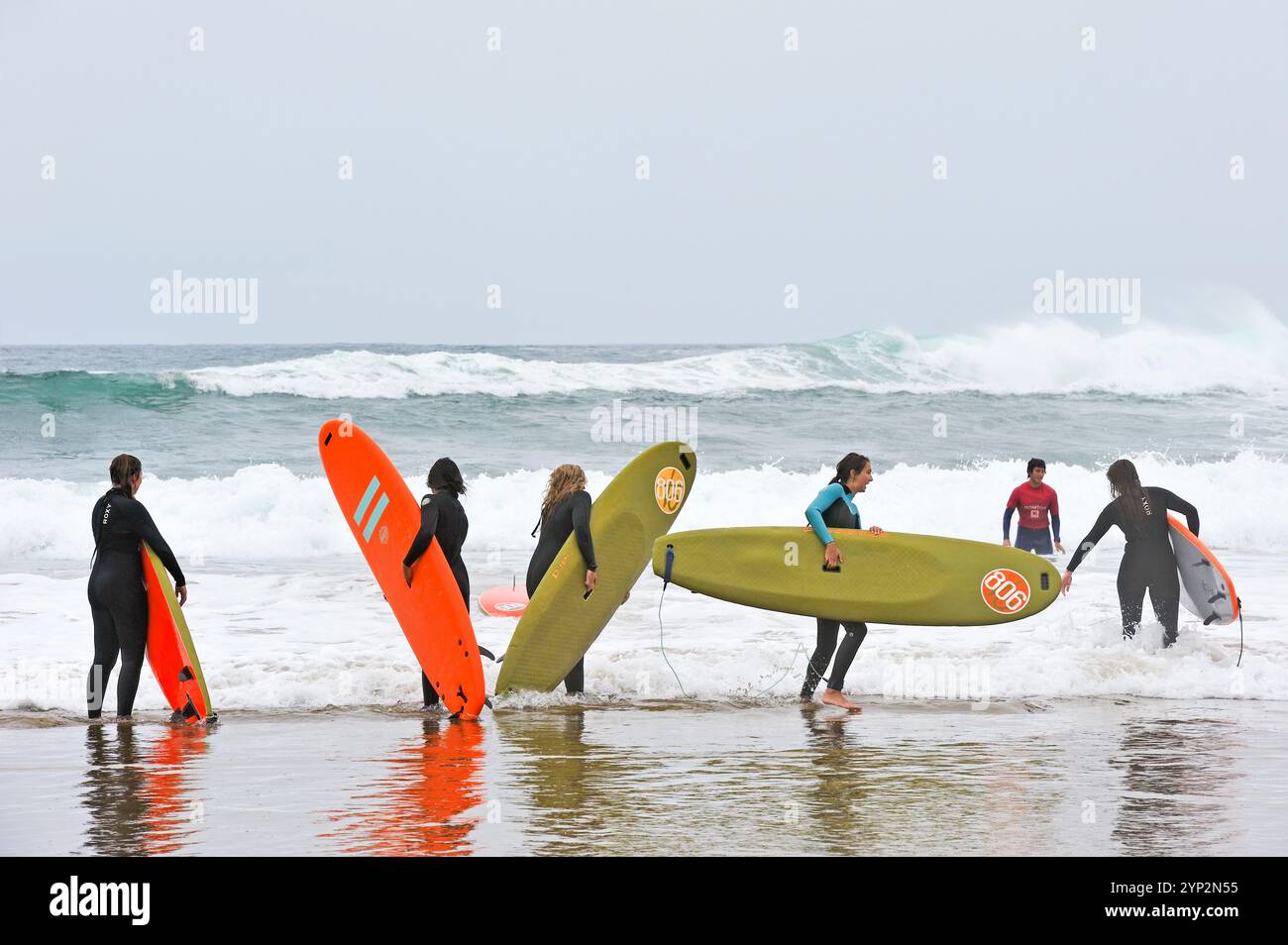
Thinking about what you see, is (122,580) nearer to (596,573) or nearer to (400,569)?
(400,569)

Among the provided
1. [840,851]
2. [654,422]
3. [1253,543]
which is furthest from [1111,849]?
[654,422]

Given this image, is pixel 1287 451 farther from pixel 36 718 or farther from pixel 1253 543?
pixel 36 718

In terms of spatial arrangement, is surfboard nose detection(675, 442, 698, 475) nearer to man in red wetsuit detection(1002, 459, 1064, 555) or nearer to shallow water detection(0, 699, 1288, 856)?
shallow water detection(0, 699, 1288, 856)

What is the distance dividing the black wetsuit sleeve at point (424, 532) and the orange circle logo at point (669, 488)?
1412 millimetres

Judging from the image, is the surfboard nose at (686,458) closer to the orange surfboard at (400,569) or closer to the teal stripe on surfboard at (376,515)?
the orange surfboard at (400,569)

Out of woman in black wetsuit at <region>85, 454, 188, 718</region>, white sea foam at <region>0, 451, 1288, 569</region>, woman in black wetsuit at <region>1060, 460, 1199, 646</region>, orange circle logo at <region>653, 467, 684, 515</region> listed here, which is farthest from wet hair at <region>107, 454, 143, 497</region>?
white sea foam at <region>0, 451, 1288, 569</region>

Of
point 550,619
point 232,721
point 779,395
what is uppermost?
point 779,395

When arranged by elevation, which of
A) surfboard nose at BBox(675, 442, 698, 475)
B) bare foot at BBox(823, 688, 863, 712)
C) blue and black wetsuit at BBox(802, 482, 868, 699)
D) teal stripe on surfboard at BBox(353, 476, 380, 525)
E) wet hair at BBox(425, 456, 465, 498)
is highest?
surfboard nose at BBox(675, 442, 698, 475)

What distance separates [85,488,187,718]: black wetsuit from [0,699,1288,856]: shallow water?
29 centimetres

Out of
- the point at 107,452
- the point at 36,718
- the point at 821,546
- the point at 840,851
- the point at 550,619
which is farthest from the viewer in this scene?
the point at 107,452

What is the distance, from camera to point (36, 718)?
6.51m

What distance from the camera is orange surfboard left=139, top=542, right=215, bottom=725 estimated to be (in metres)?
6.43

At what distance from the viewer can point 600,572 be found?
23.9 feet

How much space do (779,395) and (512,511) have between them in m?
11.0
